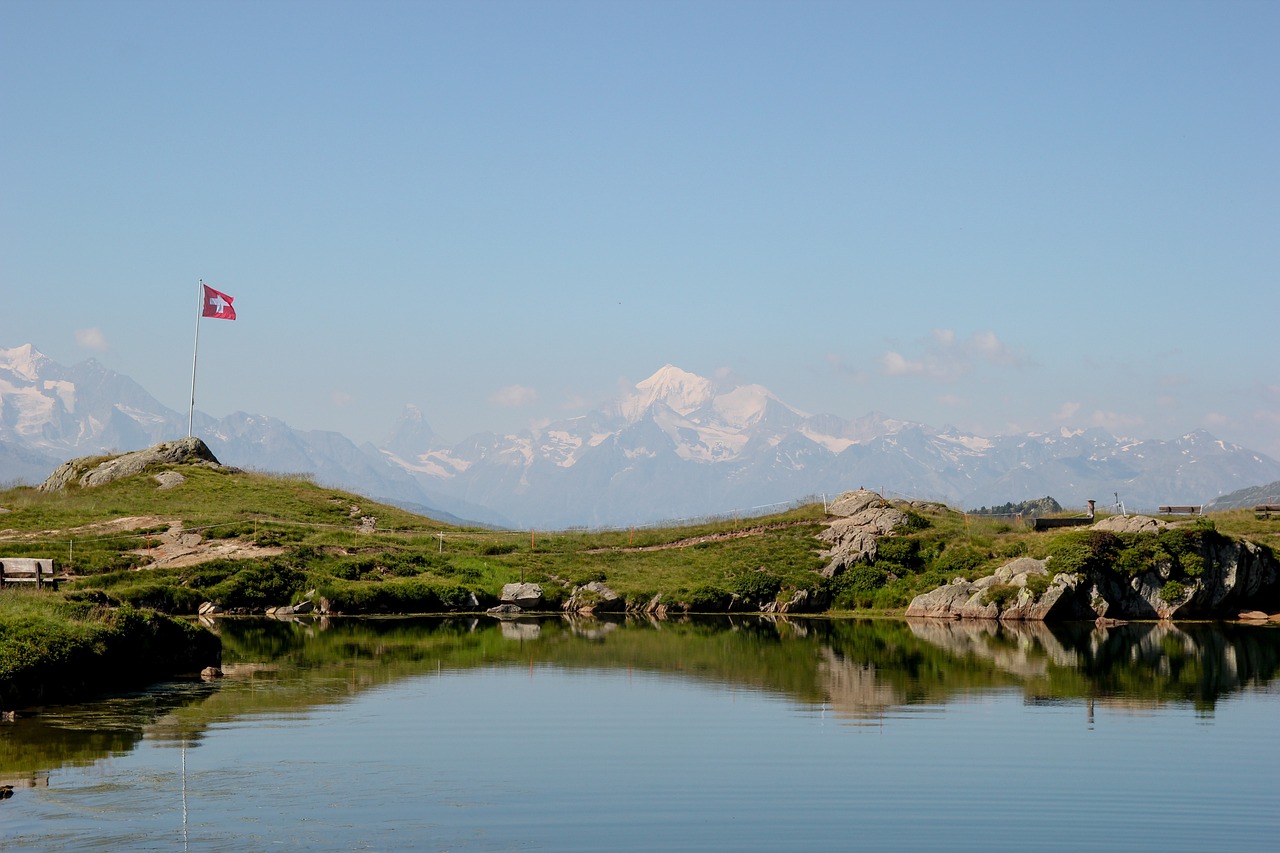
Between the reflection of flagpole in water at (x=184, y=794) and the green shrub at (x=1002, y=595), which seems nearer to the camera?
the reflection of flagpole in water at (x=184, y=794)

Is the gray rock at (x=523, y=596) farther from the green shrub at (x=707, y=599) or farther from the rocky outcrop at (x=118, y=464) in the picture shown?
the rocky outcrop at (x=118, y=464)

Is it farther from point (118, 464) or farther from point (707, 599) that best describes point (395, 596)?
point (118, 464)

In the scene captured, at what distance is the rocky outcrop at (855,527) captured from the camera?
8419 centimetres

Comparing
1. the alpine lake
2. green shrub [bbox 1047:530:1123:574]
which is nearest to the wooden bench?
the alpine lake

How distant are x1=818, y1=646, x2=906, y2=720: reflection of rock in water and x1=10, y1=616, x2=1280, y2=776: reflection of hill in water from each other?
74mm

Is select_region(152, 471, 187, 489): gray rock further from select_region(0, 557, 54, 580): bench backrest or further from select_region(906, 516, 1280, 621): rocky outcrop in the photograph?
select_region(906, 516, 1280, 621): rocky outcrop

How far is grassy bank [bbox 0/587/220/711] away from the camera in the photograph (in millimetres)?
33688

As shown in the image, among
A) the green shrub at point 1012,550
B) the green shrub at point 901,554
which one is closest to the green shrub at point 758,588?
the green shrub at point 901,554

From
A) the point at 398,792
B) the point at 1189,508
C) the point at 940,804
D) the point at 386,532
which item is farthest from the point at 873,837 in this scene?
the point at 1189,508

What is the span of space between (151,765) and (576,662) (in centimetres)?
2500

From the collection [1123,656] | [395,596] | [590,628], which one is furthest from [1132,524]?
[395,596]

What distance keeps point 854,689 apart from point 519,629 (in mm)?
27525

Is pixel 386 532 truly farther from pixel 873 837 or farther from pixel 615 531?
pixel 873 837

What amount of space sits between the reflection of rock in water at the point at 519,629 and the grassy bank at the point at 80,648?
1984 cm
